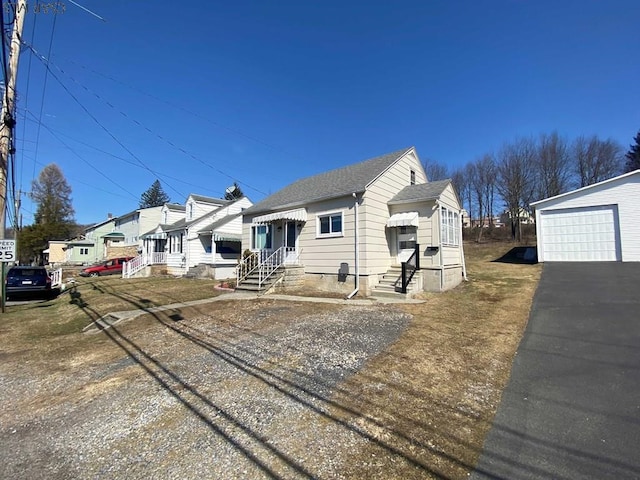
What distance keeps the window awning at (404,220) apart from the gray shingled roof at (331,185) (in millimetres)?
1916

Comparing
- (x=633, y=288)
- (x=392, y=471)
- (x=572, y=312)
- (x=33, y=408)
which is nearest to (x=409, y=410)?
(x=392, y=471)

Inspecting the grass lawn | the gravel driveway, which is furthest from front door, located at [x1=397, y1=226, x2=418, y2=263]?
the gravel driveway

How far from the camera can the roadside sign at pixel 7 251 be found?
10621mm

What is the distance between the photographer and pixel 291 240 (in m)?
15.5

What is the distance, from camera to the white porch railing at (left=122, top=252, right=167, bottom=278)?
24.9m

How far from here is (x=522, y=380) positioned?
4750mm

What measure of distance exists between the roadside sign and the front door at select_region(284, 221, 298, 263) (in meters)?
9.74

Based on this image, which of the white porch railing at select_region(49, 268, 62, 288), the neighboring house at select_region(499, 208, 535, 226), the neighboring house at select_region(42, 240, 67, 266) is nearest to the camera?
the white porch railing at select_region(49, 268, 62, 288)

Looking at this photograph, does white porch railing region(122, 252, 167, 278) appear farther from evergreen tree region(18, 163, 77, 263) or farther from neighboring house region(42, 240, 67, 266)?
evergreen tree region(18, 163, 77, 263)

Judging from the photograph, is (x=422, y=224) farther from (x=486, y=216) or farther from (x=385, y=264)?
(x=486, y=216)

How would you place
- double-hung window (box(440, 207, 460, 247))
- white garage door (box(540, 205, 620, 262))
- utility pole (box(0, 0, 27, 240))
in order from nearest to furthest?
utility pole (box(0, 0, 27, 240)) < double-hung window (box(440, 207, 460, 247)) < white garage door (box(540, 205, 620, 262))

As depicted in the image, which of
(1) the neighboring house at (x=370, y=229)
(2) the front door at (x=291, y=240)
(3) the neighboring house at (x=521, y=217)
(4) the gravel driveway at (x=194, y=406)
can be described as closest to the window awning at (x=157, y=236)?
(1) the neighboring house at (x=370, y=229)

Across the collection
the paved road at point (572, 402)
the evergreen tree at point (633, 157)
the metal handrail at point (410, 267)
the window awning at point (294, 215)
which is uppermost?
the evergreen tree at point (633, 157)

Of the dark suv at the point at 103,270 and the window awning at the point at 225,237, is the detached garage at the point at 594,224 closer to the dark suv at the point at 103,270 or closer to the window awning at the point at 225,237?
the window awning at the point at 225,237
